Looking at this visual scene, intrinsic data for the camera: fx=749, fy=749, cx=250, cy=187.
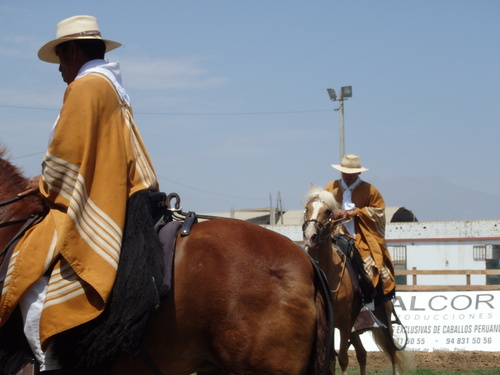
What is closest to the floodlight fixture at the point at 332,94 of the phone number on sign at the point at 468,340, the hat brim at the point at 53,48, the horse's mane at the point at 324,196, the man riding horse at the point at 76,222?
the phone number on sign at the point at 468,340

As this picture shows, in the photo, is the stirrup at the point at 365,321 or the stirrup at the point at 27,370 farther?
the stirrup at the point at 365,321

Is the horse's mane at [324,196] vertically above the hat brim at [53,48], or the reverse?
the hat brim at [53,48]

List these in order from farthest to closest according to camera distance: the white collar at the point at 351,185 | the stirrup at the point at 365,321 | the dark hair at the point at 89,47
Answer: the white collar at the point at 351,185 → the stirrup at the point at 365,321 → the dark hair at the point at 89,47

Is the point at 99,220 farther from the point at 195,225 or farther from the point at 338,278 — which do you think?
the point at 338,278

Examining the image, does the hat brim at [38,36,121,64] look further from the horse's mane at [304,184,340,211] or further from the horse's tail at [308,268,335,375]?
the horse's mane at [304,184,340,211]

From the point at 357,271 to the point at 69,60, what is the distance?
6.35 meters

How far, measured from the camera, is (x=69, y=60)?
14.9 feet

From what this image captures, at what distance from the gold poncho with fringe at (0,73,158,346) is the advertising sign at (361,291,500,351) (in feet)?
32.5

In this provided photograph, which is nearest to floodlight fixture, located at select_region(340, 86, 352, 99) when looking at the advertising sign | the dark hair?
the advertising sign

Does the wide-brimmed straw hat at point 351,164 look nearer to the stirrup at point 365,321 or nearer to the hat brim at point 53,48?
the stirrup at point 365,321

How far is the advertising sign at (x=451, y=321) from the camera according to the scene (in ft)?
44.0

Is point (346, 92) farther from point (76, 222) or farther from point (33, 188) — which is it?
point (76, 222)

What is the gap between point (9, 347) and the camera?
4.20 meters

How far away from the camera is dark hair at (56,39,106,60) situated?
14.7ft
